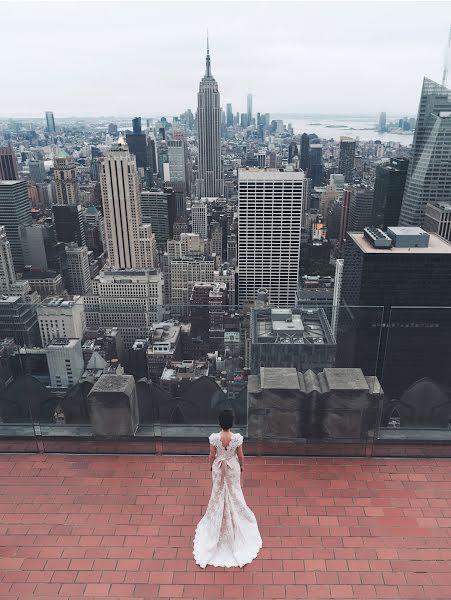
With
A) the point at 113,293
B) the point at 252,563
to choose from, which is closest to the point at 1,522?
the point at 252,563

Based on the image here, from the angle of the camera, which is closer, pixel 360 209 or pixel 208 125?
pixel 360 209

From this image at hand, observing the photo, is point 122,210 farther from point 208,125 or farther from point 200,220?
point 208,125

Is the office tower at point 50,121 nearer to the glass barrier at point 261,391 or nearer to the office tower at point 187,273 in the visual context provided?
the office tower at point 187,273

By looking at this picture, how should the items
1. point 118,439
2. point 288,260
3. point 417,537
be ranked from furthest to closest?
point 288,260, point 118,439, point 417,537

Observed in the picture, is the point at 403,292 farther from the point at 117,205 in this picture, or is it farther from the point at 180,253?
the point at 117,205

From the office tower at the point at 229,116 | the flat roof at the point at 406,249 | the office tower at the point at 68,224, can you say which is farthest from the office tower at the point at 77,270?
the office tower at the point at 229,116

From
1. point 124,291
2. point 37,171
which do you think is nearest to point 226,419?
point 124,291
